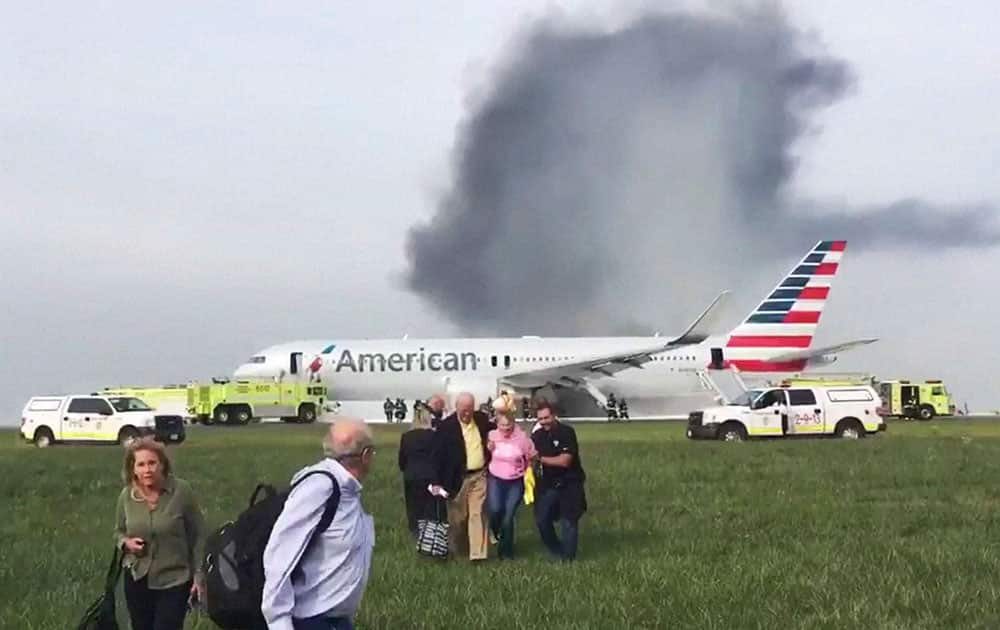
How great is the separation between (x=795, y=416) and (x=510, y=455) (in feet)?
87.6

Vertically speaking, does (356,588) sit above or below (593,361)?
below

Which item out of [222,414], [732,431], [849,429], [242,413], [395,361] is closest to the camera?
[732,431]

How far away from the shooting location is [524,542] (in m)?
16.5

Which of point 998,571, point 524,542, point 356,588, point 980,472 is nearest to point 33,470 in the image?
point 524,542

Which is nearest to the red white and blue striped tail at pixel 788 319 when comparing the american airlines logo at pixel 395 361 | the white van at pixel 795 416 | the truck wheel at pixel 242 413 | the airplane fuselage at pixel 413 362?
the airplane fuselage at pixel 413 362

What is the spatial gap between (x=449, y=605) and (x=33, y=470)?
19018mm

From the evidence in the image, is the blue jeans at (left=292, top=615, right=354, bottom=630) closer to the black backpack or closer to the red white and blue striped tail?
the black backpack

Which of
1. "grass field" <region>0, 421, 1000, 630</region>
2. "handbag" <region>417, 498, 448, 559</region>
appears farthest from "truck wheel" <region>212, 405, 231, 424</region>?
"handbag" <region>417, 498, 448, 559</region>

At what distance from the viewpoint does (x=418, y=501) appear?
48.5ft

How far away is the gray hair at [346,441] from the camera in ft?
20.0

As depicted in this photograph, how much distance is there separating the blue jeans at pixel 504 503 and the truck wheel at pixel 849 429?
27.2 metres

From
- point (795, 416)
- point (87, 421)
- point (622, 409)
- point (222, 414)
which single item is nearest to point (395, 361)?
point (222, 414)

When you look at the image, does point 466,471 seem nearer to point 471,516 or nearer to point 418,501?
point 471,516

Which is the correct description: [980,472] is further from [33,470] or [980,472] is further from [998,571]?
[33,470]
